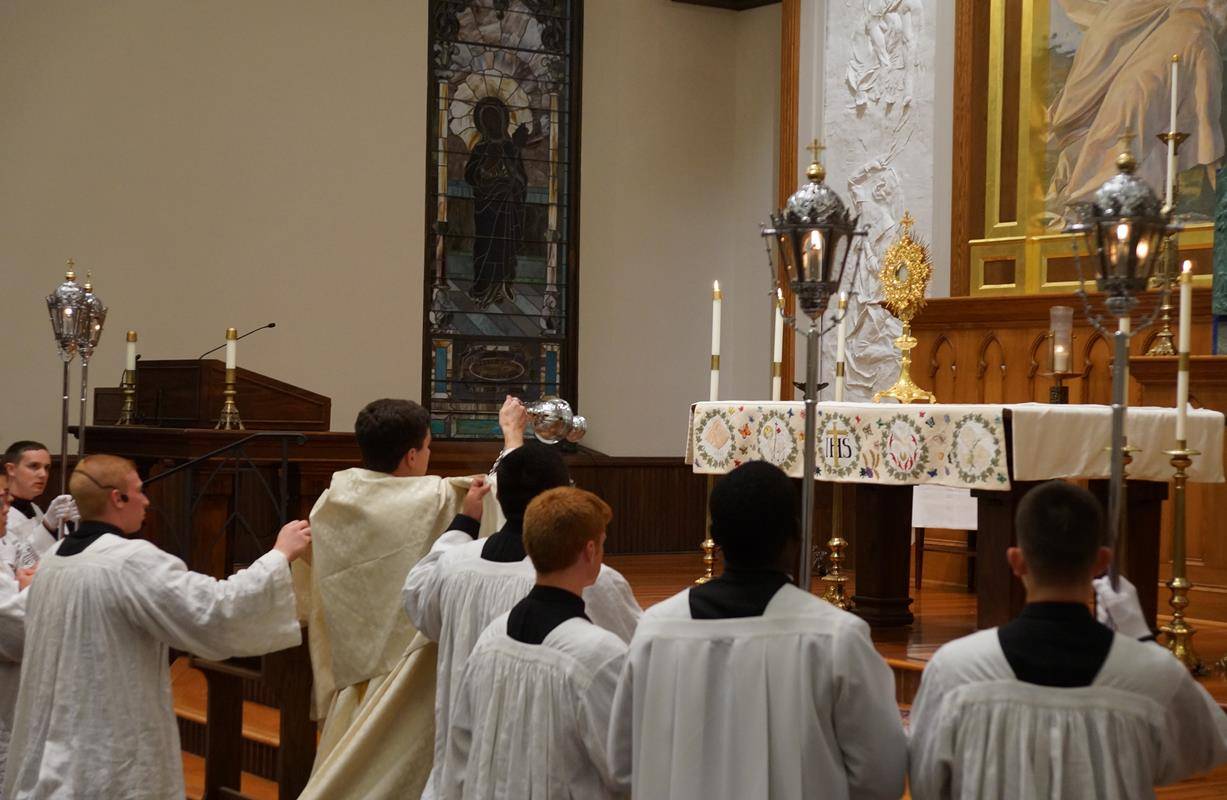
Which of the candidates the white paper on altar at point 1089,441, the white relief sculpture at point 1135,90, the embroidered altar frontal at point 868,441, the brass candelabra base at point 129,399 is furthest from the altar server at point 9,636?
the white relief sculpture at point 1135,90

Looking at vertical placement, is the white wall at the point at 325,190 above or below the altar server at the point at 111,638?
above

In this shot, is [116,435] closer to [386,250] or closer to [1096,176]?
[386,250]

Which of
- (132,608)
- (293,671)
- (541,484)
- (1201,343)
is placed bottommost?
(293,671)

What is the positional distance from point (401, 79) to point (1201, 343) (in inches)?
247

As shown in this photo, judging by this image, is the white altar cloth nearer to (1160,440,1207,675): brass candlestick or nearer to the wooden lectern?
(1160,440,1207,675): brass candlestick

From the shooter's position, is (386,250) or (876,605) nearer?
(876,605)

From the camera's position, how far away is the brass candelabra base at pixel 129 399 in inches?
362

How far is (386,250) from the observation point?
11.8 meters

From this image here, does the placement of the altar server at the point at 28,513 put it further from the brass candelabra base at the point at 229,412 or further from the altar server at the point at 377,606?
the brass candelabra base at the point at 229,412

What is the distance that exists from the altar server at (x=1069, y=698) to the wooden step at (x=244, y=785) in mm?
3778

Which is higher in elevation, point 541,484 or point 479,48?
point 479,48

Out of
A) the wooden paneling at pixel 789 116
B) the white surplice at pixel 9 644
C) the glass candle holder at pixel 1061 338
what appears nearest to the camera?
the white surplice at pixel 9 644

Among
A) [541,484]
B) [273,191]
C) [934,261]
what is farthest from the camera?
[273,191]

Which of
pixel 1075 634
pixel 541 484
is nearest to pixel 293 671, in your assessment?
pixel 541 484
